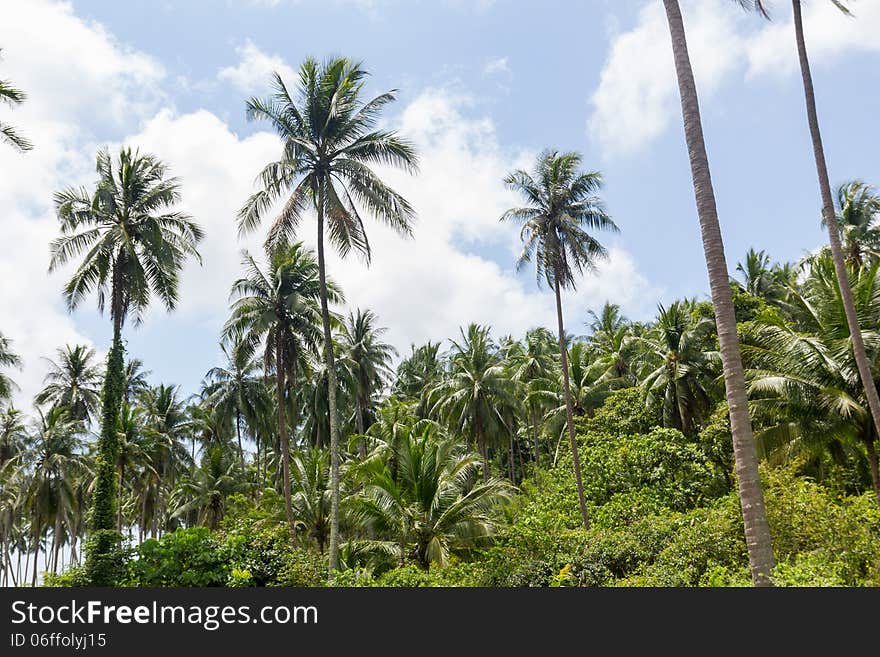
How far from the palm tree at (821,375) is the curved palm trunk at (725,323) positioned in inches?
290

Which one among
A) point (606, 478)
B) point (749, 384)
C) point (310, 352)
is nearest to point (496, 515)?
point (606, 478)

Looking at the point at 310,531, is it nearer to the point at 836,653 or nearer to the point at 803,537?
the point at 803,537


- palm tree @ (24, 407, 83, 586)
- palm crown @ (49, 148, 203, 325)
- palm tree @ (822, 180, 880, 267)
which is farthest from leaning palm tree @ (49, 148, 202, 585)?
palm tree @ (822, 180, 880, 267)

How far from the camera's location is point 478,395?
34.9m

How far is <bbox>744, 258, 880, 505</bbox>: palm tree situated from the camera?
15.6 metres

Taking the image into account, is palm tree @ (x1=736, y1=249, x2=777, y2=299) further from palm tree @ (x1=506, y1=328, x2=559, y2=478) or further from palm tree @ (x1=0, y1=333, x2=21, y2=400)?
palm tree @ (x1=0, y1=333, x2=21, y2=400)

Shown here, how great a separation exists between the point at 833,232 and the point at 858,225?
15.8 meters

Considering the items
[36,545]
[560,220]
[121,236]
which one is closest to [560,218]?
[560,220]

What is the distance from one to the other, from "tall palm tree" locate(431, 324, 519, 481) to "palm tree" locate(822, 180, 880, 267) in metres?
15.9

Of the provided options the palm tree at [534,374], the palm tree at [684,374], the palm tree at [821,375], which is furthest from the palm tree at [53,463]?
the palm tree at [821,375]

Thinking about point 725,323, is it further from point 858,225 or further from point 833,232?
point 858,225

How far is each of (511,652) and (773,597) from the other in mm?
2611

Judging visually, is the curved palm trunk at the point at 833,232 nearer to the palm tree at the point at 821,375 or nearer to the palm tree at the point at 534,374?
the palm tree at the point at 821,375

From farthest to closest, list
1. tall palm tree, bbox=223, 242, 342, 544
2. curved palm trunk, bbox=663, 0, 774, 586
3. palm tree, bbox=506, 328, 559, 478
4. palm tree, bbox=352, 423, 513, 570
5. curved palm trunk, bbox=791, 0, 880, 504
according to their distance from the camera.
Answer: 1. palm tree, bbox=506, 328, 559, 478
2. tall palm tree, bbox=223, 242, 342, 544
3. palm tree, bbox=352, 423, 513, 570
4. curved palm trunk, bbox=791, 0, 880, 504
5. curved palm trunk, bbox=663, 0, 774, 586
